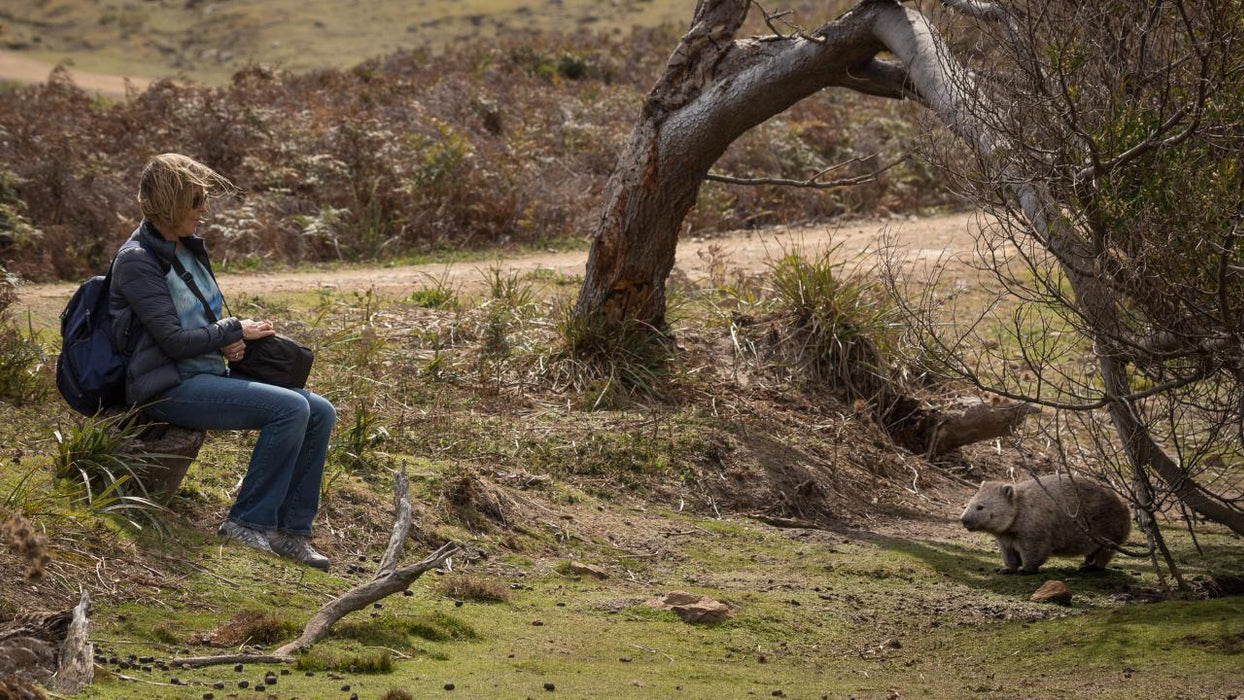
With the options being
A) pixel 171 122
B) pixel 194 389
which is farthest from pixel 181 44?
pixel 194 389

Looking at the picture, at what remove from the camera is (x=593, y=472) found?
32.6ft

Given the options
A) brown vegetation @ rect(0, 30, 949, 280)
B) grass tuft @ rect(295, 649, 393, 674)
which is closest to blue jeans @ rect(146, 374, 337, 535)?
grass tuft @ rect(295, 649, 393, 674)

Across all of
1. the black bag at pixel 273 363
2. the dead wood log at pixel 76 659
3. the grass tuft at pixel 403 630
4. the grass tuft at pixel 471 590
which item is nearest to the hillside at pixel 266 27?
the black bag at pixel 273 363

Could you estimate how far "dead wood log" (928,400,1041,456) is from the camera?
37.4 feet

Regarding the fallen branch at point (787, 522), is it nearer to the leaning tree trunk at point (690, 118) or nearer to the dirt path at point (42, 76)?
the leaning tree trunk at point (690, 118)

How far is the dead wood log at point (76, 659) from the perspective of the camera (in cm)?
478

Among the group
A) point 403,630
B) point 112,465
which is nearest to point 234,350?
point 112,465

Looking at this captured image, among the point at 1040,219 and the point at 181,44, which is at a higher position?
the point at 181,44

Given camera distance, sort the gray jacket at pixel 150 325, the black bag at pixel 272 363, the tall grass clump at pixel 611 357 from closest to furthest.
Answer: the gray jacket at pixel 150 325
the black bag at pixel 272 363
the tall grass clump at pixel 611 357

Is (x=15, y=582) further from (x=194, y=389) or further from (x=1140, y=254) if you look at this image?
(x=1140, y=254)

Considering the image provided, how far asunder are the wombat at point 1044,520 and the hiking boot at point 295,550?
14.1ft

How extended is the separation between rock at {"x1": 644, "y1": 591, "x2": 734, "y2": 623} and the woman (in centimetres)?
186

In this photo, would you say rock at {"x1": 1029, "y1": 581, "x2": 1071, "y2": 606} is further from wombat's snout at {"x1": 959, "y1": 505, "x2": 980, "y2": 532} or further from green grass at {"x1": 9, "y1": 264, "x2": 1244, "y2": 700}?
wombat's snout at {"x1": 959, "y1": 505, "x2": 980, "y2": 532}

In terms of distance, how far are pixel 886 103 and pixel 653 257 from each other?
16.4 m
